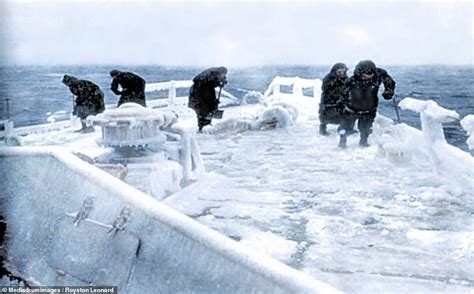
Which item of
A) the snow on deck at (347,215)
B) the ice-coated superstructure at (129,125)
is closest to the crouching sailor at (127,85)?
the snow on deck at (347,215)

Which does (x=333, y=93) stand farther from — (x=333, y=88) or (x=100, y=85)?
(x=100, y=85)

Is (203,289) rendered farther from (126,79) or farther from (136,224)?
(126,79)

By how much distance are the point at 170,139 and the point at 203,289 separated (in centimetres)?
191

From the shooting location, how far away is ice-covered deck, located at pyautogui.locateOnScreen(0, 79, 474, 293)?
1.82m

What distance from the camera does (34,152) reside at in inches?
76.2

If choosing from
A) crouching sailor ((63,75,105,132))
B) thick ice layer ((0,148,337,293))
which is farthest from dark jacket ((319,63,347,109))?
thick ice layer ((0,148,337,293))

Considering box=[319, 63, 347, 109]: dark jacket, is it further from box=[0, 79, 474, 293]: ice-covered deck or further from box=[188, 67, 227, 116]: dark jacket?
box=[188, 67, 227, 116]: dark jacket

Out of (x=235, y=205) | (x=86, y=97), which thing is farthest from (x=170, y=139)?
(x=86, y=97)

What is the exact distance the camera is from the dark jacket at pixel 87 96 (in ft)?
13.6

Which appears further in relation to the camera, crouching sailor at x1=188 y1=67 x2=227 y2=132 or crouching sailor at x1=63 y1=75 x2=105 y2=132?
crouching sailor at x1=188 y1=67 x2=227 y2=132

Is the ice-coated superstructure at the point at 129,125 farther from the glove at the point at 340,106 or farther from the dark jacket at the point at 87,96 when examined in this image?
the glove at the point at 340,106

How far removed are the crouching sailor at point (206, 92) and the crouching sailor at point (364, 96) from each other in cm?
130

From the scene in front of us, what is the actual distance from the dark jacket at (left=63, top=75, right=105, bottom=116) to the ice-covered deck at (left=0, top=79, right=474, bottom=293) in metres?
0.27

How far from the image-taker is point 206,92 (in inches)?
206
